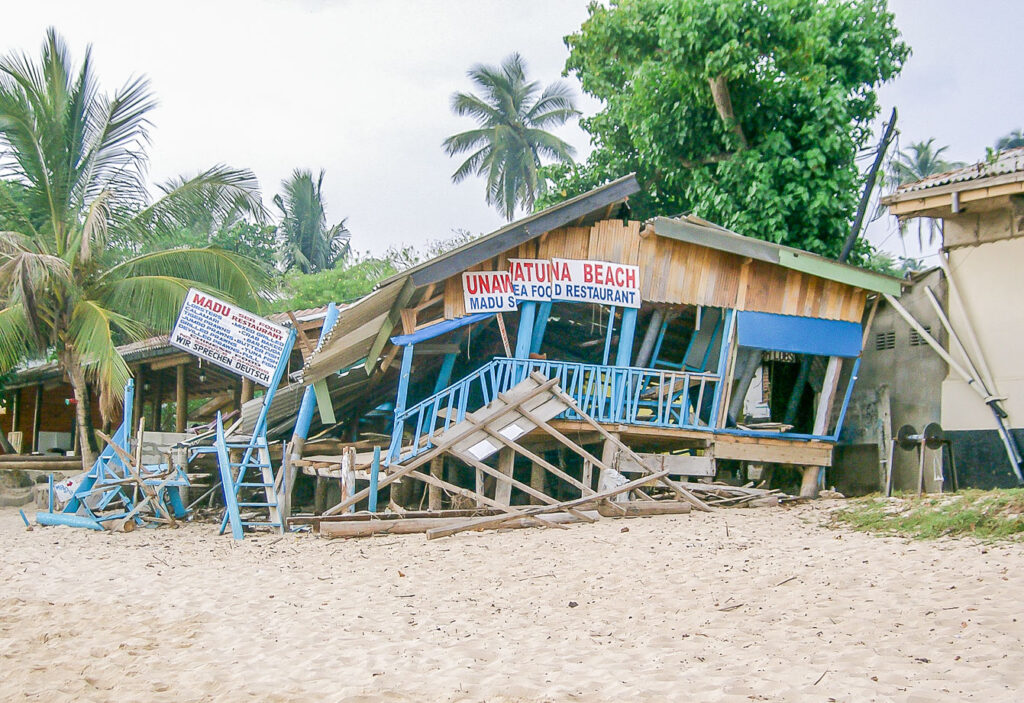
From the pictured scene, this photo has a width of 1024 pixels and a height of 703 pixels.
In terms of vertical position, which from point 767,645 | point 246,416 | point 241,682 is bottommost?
point 241,682

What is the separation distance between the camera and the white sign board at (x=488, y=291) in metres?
13.6

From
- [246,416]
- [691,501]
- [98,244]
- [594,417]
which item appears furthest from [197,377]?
[691,501]

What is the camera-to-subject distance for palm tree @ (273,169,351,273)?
37312 mm

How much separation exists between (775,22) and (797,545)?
1229 centimetres

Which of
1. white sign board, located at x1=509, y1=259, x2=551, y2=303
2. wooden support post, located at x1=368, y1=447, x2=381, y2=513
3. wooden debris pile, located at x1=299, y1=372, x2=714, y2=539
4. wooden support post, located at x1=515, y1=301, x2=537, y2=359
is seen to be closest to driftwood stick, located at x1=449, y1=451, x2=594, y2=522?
wooden debris pile, located at x1=299, y1=372, x2=714, y2=539

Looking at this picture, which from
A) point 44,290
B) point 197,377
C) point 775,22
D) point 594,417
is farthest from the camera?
point 197,377

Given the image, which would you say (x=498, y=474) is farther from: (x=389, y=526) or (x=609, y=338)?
(x=609, y=338)

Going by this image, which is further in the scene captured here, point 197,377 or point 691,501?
point 197,377

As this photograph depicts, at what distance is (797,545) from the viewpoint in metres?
8.86

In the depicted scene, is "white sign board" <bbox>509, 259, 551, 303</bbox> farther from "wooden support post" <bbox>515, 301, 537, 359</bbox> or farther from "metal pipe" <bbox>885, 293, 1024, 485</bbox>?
"metal pipe" <bbox>885, 293, 1024, 485</bbox>

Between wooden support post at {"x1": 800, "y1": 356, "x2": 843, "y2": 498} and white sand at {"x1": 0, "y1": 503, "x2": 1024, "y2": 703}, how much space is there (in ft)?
13.2

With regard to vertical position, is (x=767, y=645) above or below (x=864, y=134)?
below

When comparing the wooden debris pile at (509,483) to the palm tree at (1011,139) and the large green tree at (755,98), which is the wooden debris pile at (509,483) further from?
the palm tree at (1011,139)

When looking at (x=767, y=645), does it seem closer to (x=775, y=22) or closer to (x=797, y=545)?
(x=797, y=545)
